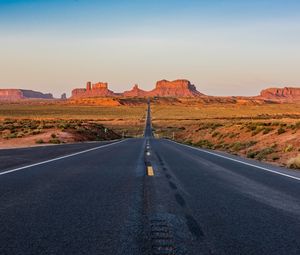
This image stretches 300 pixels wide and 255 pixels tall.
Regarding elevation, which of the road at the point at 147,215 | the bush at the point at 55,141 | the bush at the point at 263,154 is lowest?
the bush at the point at 55,141

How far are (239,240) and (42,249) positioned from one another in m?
2.19

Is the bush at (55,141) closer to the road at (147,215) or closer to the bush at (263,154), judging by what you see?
the bush at (263,154)

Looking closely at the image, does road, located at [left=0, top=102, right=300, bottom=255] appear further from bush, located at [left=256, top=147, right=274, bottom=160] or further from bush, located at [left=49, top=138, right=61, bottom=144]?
bush, located at [left=49, top=138, right=61, bottom=144]

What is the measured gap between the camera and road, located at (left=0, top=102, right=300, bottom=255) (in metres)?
4.50

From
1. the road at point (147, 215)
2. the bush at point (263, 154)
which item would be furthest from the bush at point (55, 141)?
the road at point (147, 215)

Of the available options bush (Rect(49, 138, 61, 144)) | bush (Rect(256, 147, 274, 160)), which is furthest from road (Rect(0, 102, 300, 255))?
bush (Rect(49, 138, 61, 144))

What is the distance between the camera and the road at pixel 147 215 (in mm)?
4496

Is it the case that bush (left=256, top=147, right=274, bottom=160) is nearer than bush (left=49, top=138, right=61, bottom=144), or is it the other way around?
bush (left=256, top=147, right=274, bottom=160)

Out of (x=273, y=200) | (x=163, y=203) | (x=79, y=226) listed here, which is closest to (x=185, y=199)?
(x=163, y=203)

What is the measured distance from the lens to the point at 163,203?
695 centimetres

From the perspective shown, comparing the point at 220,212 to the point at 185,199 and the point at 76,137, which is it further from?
the point at 76,137

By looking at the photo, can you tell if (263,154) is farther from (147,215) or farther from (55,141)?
(55,141)

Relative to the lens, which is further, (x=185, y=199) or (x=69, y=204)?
(x=185, y=199)

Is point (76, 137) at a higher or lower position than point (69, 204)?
lower
